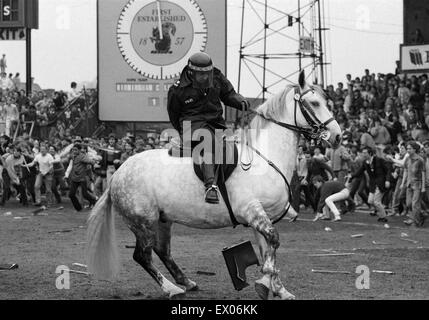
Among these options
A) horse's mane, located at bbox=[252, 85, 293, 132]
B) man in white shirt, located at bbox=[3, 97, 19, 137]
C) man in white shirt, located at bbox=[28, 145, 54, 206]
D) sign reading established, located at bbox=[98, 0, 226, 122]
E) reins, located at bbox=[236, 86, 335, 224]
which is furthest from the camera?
man in white shirt, located at bbox=[3, 97, 19, 137]

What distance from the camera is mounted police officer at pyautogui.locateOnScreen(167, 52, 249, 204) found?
9469mm

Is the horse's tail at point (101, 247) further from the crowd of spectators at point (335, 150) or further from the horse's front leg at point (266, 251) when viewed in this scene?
the crowd of spectators at point (335, 150)

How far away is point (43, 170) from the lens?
25422 mm

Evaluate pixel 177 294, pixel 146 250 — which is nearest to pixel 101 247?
pixel 146 250

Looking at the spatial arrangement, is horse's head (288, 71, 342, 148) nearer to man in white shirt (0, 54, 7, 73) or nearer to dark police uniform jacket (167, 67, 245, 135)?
dark police uniform jacket (167, 67, 245, 135)

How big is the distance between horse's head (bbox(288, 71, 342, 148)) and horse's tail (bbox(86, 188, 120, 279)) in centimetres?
243

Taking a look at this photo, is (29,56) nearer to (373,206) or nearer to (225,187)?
(373,206)

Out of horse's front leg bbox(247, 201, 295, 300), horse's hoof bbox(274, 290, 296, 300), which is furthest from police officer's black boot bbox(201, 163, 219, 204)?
horse's hoof bbox(274, 290, 296, 300)

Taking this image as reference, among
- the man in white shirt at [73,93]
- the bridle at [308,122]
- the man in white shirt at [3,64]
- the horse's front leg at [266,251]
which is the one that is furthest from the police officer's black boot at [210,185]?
the man in white shirt at [3,64]

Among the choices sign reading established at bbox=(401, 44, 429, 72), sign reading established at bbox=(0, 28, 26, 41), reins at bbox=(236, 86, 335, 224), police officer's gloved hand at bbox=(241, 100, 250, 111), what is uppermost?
sign reading established at bbox=(0, 28, 26, 41)

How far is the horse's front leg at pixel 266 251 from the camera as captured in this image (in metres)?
8.75

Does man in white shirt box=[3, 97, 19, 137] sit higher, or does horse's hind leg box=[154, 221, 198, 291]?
man in white shirt box=[3, 97, 19, 137]

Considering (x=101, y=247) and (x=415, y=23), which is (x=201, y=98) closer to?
(x=101, y=247)
